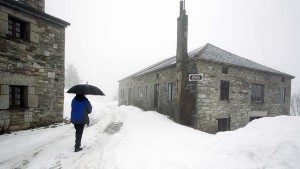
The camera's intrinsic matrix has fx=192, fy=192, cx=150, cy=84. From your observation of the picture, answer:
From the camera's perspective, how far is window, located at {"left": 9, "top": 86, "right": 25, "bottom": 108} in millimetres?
7886

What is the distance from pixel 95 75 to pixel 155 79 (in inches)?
5179

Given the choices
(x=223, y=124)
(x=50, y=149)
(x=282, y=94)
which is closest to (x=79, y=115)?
(x=50, y=149)

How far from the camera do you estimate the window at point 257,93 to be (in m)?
13.7

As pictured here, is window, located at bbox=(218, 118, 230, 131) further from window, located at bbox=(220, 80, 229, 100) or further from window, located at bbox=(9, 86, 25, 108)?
window, located at bbox=(9, 86, 25, 108)

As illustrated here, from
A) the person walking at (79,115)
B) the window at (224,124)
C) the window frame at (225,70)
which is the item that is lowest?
the window at (224,124)

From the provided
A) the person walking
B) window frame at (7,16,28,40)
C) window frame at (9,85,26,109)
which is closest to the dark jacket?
the person walking

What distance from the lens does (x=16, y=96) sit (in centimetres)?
809

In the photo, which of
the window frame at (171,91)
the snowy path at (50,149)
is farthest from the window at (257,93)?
the snowy path at (50,149)

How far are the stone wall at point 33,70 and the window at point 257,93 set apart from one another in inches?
490

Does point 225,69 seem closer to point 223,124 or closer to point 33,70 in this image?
point 223,124

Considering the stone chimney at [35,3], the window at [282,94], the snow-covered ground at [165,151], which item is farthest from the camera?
the window at [282,94]

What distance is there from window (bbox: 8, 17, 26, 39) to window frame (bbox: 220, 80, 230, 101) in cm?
1092

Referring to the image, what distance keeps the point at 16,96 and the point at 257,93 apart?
14.6 meters

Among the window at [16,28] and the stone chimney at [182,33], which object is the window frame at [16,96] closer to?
the window at [16,28]
